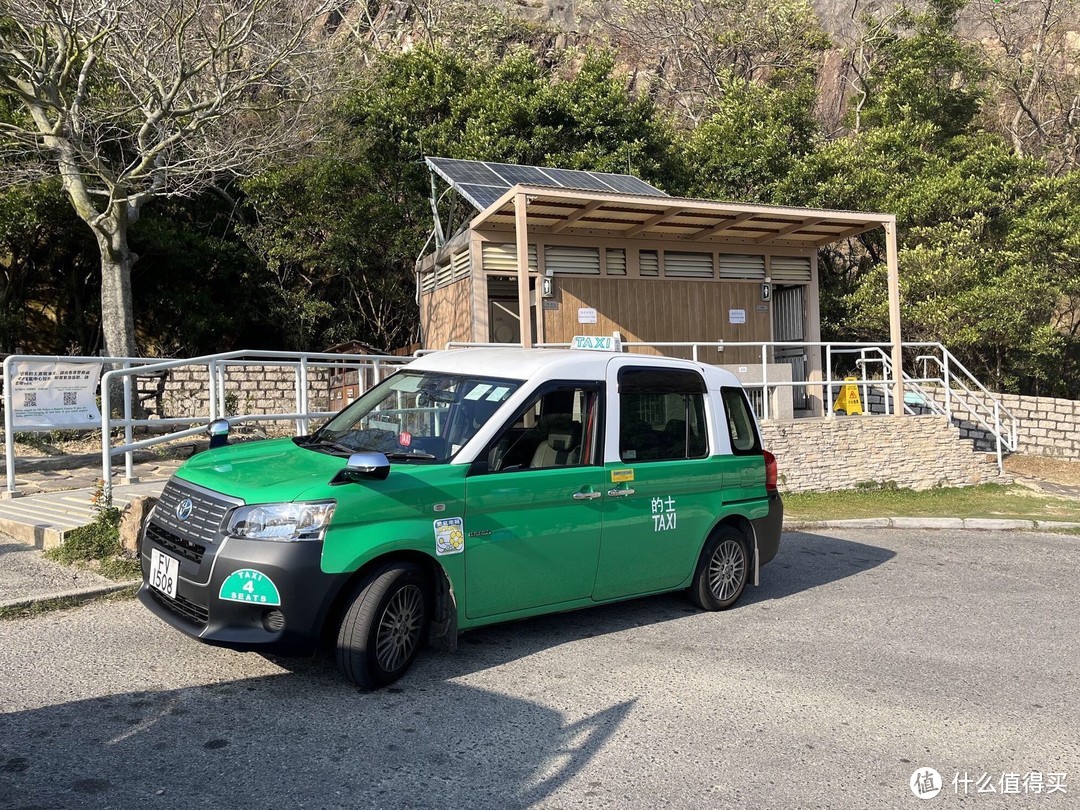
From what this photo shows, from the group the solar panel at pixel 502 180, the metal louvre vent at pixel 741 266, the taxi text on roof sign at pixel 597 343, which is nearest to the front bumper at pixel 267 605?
the taxi text on roof sign at pixel 597 343

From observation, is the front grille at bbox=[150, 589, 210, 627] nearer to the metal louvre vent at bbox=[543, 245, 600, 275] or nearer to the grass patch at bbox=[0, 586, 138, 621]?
the grass patch at bbox=[0, 586, 138, 621]

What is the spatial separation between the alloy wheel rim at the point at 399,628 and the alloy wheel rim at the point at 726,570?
2533 mm

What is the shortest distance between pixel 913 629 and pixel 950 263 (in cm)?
1676

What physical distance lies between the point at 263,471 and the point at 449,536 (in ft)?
3.66

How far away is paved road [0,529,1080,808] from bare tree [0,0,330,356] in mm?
11551

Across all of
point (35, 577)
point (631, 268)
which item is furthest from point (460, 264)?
point (35, 577)

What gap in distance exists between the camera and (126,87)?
1609 centimetres

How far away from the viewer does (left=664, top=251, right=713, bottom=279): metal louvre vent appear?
1550 centimetres

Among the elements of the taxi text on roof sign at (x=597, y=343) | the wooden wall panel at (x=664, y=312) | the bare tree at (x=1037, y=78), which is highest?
the bare tree at (x=1037, y=78)

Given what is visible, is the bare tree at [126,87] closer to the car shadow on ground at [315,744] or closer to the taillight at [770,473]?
the taillight at [770,473]

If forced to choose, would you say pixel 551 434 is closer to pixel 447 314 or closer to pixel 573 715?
pixel 573 715

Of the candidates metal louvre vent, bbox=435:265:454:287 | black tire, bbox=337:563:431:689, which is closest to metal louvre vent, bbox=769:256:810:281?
metal louvre vent, bbox=435:265:454:287

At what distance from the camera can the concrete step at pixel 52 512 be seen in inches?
282

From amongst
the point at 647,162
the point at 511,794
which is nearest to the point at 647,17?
the point at 647,162
